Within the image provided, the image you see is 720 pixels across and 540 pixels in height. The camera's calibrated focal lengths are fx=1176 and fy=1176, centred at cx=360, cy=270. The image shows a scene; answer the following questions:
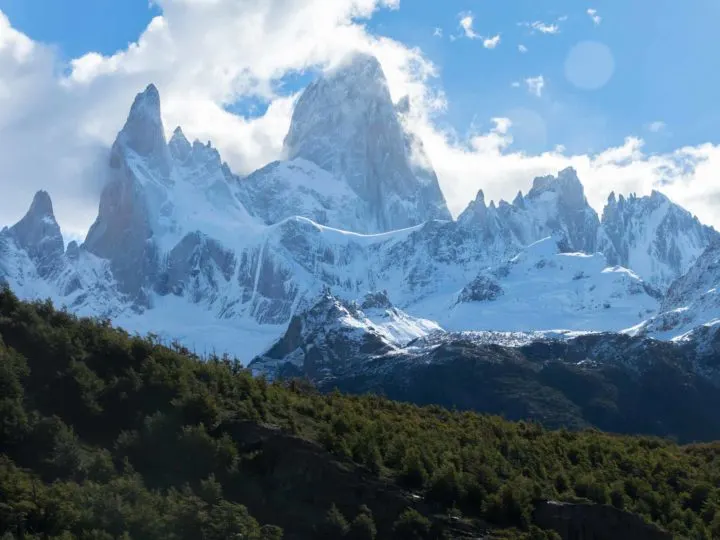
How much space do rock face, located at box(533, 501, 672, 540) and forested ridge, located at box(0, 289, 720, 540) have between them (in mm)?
603

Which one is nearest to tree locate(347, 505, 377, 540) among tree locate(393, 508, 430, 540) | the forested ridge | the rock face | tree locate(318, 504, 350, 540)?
the forested ridge

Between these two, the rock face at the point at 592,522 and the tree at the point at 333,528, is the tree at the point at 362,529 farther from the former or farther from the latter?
the rock face at the point at 592,522

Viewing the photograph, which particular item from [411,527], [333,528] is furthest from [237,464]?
[411,527]

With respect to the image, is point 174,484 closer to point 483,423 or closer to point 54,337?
point 54,337

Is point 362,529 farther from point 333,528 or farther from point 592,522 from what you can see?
point 592,522

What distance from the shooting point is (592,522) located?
3934 centimetres

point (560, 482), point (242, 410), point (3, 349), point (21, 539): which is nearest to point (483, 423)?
point (560, 482)

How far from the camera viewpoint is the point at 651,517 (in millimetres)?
41562

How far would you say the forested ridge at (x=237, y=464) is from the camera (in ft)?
111

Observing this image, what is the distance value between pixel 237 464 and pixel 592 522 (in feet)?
39.4

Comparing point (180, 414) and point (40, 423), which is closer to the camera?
point (40, 423)

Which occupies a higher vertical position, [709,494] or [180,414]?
[180,414]

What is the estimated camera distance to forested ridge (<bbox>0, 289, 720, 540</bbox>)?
33.9m

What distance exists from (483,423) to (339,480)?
50.4 ft
